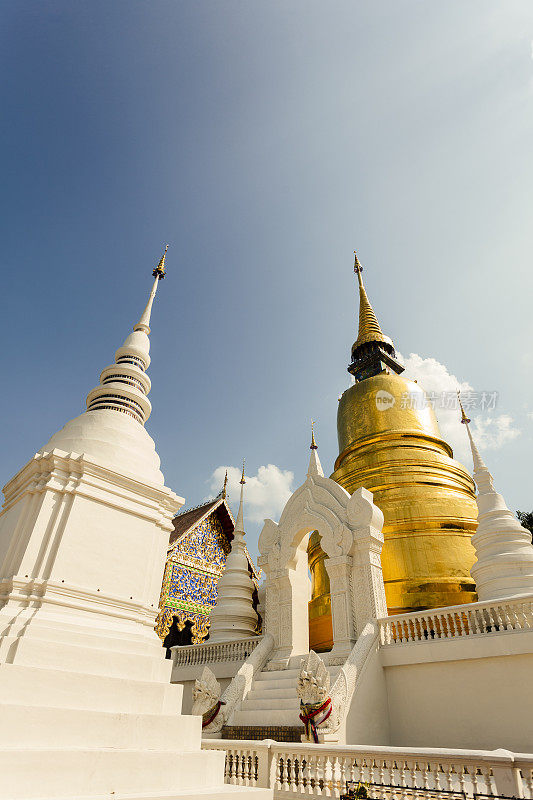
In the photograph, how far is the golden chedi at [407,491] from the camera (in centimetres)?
1063

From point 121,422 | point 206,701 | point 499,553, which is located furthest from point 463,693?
point 121,422

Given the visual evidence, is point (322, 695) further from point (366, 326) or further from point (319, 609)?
point (366, 326)

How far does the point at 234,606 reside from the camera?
12.1m

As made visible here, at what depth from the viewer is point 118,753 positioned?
317 centimetres

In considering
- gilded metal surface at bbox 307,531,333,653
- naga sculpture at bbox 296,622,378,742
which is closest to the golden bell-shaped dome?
gilded metal surface at bbox 307,531,333,653

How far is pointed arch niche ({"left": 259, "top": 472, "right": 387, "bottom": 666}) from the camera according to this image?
29.0 ft

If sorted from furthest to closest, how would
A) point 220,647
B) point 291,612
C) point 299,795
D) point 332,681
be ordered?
point 220,647 → point 291,612 → point 332,681 → point 299,795

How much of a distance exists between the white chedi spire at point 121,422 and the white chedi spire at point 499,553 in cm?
669

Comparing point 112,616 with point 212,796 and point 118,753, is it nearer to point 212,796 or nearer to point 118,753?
point 118,753

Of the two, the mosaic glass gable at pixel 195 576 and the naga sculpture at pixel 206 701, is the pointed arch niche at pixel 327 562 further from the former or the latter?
the mosaic glass gable at pixel 195 576

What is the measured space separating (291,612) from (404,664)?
9.40 ft

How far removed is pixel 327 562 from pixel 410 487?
13.3ft

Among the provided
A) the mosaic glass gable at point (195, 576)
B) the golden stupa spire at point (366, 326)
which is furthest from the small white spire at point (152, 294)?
the golden stupa spire at point (366, 326)

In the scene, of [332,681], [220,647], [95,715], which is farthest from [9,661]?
[220,647]
